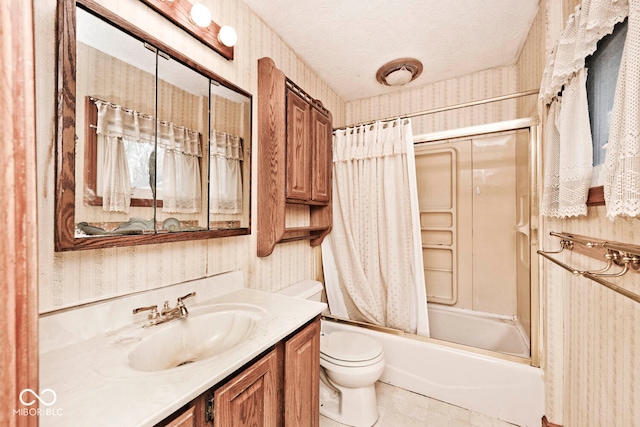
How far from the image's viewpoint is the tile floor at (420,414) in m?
1.52

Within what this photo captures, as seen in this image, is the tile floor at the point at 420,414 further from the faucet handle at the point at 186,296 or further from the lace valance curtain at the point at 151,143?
the lace valance curtain at the point at 151,143

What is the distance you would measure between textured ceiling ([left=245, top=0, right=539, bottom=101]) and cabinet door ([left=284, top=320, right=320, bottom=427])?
1833 millimetres

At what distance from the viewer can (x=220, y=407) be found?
74 cm

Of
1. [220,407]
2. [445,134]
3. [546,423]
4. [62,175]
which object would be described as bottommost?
[546,423]

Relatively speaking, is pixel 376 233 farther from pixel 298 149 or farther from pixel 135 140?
pixel 135 140

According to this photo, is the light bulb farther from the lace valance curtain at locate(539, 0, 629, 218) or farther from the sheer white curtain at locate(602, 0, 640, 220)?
the sheer white curtain at locate(602, 0, 640, 220)

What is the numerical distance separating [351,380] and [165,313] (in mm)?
1068

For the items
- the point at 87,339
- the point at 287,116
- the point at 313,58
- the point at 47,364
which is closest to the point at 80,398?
the point at 47,364

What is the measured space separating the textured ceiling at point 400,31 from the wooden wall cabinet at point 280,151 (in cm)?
42

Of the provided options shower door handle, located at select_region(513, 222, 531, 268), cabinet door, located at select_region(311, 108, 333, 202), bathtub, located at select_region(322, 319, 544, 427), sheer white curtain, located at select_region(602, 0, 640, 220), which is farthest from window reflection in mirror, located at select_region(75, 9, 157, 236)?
shower door handle, located at select_region(513, 222, 531, 268)

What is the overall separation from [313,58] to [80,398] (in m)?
2.30

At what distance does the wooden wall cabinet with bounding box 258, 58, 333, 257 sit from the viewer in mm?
1566

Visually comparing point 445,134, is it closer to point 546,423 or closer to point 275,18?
point 275,18

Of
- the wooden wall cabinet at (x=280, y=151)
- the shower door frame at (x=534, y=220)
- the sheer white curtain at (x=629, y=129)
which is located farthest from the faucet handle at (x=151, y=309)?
the shower door frame at (x=534, y=220)
